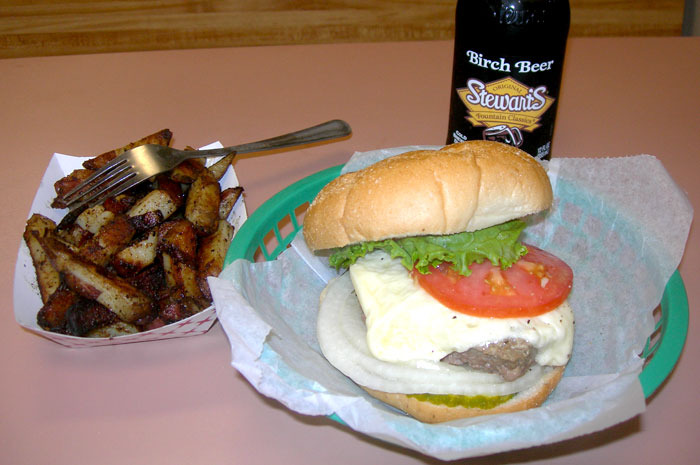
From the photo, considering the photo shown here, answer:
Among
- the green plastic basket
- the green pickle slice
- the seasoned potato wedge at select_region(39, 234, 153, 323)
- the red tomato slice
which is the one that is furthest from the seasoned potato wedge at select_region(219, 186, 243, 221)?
the green pickle slice

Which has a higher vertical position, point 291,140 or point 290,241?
point 291,140

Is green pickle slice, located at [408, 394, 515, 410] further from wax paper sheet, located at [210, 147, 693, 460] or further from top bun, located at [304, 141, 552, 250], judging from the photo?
top bun, located at [304, 141, 552, 250]

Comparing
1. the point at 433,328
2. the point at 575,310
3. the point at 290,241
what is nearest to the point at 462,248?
the point at 433,328

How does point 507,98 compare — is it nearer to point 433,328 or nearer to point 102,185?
point 433,328

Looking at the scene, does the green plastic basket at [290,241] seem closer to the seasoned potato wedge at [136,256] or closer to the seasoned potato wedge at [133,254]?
the seasoned potato wedge at [133,254]

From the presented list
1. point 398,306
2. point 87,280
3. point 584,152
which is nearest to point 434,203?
point 398,306

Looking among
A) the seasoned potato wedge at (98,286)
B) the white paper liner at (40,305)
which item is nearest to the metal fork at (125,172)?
the white paper liner at (40,305)

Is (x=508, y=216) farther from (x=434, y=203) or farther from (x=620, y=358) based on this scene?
(x=620, y=358)
